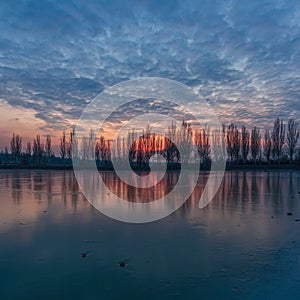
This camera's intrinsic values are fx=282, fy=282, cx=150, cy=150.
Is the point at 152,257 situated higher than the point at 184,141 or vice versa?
the point at 184,141

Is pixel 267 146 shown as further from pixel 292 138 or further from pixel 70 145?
pixel 70 145

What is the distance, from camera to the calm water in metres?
2.70

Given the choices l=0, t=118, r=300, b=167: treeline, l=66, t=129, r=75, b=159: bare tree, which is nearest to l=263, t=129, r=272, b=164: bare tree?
l=0, t=118, r=300, b=167: treeline

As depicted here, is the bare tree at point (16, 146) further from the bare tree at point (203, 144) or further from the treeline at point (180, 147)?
the bare tree at point (203, 144)

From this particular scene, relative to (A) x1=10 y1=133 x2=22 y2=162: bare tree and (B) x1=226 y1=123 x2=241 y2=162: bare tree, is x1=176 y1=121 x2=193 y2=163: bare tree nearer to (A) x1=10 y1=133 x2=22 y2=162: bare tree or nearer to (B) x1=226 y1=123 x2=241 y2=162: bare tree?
(B) x1=226 y1=123 x2=241 y2=162: bare tree

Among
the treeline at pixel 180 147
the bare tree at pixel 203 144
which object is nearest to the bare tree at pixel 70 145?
the treeline at pixel 180 147

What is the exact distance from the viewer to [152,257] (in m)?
3.55

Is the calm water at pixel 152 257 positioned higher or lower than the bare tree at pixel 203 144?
lower

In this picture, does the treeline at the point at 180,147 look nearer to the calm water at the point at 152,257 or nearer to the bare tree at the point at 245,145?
the bare tree at the point at 245,145

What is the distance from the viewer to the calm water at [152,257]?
8.86 feet

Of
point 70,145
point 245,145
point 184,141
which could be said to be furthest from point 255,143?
point 70,145

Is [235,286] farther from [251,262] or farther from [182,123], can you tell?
[182,123]

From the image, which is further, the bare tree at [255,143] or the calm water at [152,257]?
the bare tree at [255,143]

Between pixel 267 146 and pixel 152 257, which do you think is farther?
pixel 267 146
